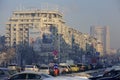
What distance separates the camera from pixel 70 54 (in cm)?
13050

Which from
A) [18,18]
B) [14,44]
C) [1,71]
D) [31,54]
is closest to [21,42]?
[14,44]

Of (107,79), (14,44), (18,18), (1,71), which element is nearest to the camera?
(107,79)

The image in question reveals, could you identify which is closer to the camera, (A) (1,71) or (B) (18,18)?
(A) (1,71)

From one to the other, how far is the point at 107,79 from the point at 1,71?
27.1ft

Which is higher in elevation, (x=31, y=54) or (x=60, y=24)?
(x=60, y=24)

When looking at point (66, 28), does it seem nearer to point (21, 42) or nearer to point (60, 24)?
point (60, 24)

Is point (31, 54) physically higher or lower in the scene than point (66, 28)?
lower

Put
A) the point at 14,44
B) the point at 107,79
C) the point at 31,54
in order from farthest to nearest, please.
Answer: the point at 14,44, the point at 31,54, the point at 107,79

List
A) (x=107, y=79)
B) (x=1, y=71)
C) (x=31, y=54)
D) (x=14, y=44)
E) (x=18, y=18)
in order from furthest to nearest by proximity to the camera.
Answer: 1. (x=18, y=18)
2. (x=14, y=44)
3. (x=31, y=54)
4. (x=1, y=71)
5. (x=107, y=79)

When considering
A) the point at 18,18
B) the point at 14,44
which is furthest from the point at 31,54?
the point at 18,18

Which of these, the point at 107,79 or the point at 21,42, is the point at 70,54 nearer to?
the point at 21,42

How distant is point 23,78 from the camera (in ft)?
70.2

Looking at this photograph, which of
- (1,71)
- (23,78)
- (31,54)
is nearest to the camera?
(23,78)

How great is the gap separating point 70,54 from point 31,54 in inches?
1102
